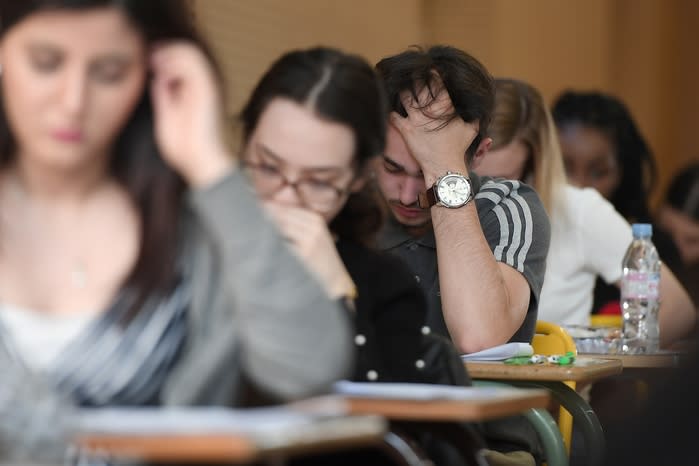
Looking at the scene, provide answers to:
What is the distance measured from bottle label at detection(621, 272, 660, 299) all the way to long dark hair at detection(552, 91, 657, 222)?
1.53m

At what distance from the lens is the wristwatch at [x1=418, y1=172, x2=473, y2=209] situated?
3561 mm

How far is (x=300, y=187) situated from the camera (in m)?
2.46

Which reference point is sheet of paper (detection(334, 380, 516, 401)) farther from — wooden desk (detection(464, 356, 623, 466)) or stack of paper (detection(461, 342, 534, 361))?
stack of paper (detection(461, 342, 534, 361))

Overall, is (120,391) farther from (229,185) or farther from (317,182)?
(317,182)

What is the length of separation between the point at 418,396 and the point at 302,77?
0.67m

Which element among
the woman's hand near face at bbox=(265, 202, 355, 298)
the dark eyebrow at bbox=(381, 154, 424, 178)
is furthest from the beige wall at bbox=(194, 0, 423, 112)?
the woman's hand near face at bbox=(265, 202, 355, 298)

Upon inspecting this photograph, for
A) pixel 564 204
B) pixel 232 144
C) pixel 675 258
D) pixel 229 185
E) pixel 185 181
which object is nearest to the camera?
pixel 229 185

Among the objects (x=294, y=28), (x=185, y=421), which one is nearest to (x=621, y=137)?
(x=294, y=28)

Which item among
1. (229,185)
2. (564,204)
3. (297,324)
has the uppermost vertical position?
(229,185)

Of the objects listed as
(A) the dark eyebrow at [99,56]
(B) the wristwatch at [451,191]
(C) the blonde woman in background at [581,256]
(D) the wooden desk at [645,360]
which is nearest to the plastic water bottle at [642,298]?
(C) the blonde woman in background at [581,256]

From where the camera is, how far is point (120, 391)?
1.97m

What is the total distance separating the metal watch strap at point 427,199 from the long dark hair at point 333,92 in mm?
1059

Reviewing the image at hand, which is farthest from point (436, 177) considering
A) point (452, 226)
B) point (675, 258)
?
point (675, 258)

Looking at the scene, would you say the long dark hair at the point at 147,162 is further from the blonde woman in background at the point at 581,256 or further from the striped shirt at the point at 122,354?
the blonde woman in background at the point at 581,256
